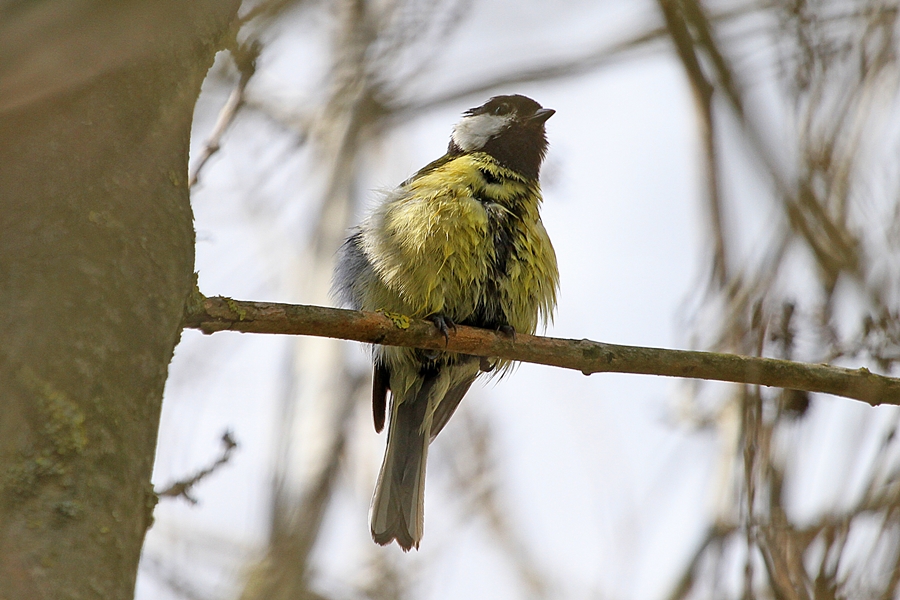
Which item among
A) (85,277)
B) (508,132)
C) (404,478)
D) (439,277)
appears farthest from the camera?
(508,132)

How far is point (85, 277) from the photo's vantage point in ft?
4.97

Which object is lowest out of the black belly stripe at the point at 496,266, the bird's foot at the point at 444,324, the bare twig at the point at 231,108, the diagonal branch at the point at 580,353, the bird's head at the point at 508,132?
the diagonal branch at the point at 580,353

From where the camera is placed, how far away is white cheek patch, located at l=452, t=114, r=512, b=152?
450 cm

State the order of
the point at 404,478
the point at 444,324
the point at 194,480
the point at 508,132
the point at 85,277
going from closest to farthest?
1. the point at 85,277
2. the point at 194,480
3. the point at 444,324
4. the point at 404,478
5. the point at 508,132

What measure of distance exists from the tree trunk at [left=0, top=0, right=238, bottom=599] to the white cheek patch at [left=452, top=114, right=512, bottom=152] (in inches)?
110

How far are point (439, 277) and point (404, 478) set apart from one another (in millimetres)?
995

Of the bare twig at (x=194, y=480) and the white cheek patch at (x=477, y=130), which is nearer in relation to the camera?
the bare twig at (x=194, y=480)

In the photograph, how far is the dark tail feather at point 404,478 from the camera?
391cm

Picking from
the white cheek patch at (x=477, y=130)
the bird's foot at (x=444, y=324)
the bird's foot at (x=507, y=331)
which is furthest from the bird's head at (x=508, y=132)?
the bird's foot at (x=444, y=324)

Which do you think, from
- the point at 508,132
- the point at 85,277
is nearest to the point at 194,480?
the point at 85,277

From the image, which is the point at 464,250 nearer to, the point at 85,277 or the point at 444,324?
the point at 444,324

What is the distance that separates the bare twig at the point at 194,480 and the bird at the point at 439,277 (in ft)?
3.12

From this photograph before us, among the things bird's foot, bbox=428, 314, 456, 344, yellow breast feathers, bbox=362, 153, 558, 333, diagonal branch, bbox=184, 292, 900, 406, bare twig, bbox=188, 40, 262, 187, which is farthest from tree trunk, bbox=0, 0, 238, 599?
yellow breast feathers, bbox=362, 153, 558, 333

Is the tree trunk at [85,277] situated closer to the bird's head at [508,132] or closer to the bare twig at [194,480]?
the bare twig at [194,480]
